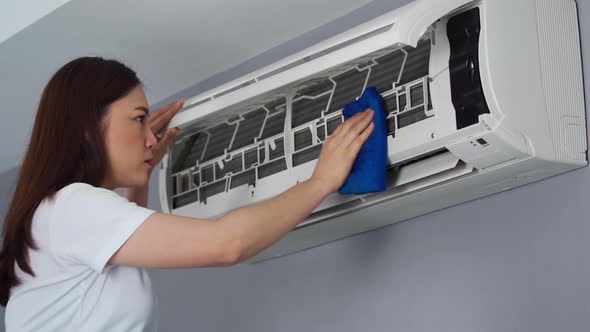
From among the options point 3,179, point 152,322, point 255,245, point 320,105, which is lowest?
point 152,322

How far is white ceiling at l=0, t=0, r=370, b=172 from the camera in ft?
6.99

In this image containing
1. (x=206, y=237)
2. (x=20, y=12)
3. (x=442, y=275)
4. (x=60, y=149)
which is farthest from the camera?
(x=20, y=12)

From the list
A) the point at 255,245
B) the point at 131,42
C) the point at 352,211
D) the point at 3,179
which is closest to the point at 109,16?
the point at 131,42

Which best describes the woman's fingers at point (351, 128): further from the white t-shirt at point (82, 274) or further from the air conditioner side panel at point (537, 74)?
the white t-shirt at point (82, 274)

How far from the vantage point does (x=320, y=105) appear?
1.83m

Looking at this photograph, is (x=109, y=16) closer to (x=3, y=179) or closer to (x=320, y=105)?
(x=320, y=105)

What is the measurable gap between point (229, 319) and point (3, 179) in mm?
1422

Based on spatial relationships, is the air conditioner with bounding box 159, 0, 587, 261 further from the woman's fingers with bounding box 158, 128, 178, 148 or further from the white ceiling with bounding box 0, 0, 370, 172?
the white ceiling with bounding box 0, 0, 370, 172

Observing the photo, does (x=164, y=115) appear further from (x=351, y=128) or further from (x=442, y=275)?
(x=442, y=275)

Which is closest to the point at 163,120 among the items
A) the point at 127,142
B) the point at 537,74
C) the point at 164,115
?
the point at 164,115

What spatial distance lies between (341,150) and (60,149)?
1.69 feet

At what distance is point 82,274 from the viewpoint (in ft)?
4.71

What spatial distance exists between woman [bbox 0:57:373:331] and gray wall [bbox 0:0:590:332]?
34 centimetres

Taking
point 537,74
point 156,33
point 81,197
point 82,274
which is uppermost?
point 156,33
